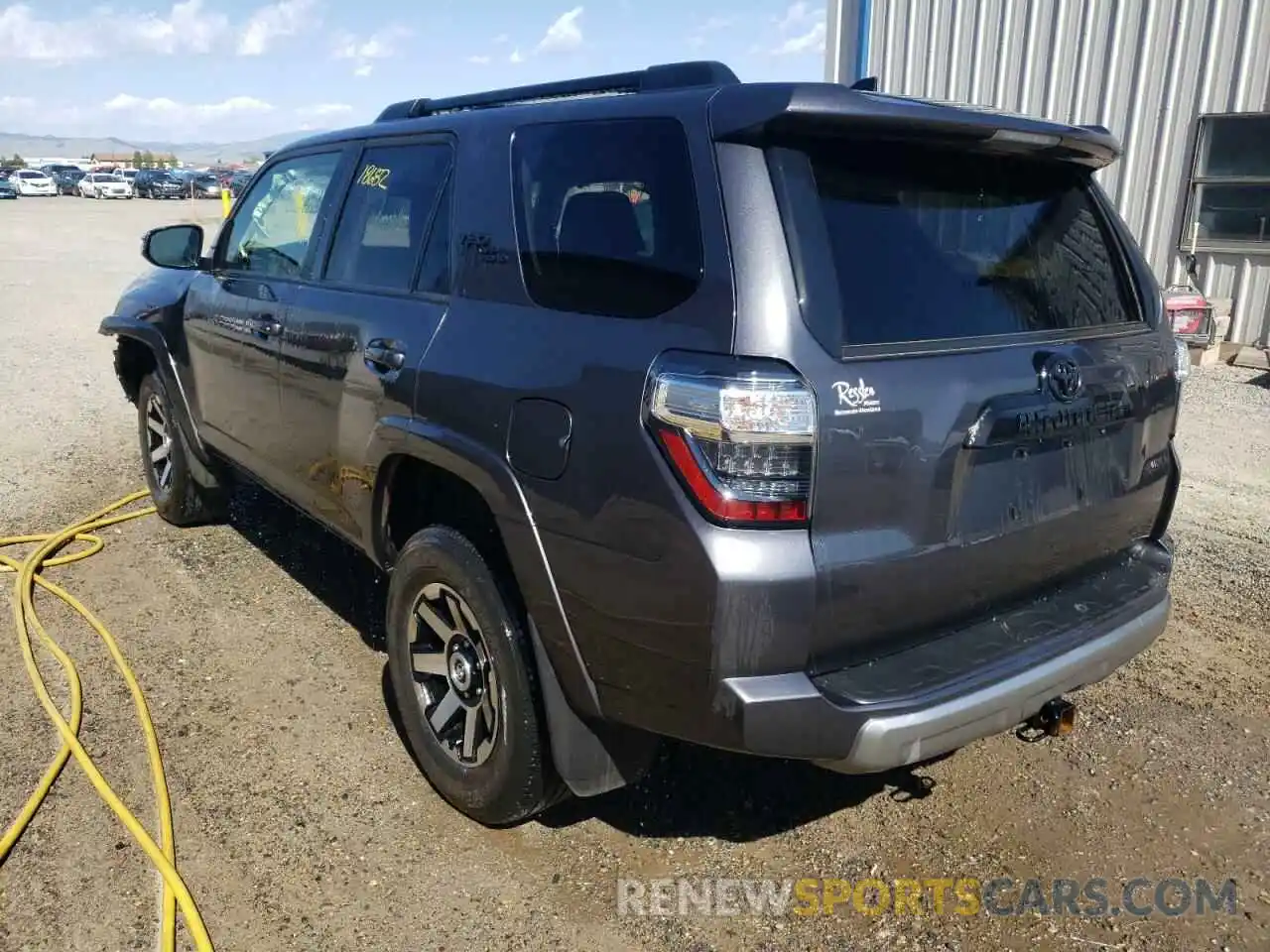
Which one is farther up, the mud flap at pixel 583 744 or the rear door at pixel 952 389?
the rear door at pixel 952 389

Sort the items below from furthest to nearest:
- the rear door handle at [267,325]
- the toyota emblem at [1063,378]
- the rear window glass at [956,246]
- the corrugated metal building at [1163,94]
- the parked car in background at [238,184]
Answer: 1. the corrugated metal building at [1163,94]
2. the parked car in background at [238,184]
3. the rear door handle at [267,325]
4. the toyota emblem at [1063,378]
5. the rear window glass at [956,246]

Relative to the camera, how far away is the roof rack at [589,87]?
2508 mm

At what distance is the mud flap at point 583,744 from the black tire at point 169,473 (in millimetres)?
3248

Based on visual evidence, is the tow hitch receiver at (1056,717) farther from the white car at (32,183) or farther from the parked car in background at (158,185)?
the white car at (32,183)

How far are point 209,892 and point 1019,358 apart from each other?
2449 mm

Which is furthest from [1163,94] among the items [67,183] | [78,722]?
[67,183]

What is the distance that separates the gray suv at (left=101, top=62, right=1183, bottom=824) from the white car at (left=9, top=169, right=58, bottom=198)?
6200 cm

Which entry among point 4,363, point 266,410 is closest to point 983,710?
point 266,410

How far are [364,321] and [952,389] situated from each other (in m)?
1.83

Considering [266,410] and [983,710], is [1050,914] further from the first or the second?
[266,410]

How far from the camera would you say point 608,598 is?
7.27 feet

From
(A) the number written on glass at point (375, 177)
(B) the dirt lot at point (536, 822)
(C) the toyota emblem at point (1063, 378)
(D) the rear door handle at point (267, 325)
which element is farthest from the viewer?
(D) the rear door handle at point (267, 325)

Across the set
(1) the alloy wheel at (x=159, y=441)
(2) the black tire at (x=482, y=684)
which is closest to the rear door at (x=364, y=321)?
(2) the black tire at (x=482, y=684)

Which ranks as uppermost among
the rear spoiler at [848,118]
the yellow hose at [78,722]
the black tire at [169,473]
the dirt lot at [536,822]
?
the rear spoiler at [848,118]
